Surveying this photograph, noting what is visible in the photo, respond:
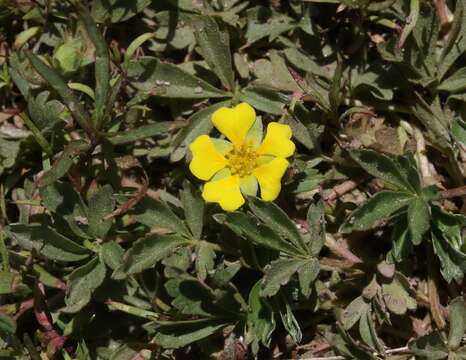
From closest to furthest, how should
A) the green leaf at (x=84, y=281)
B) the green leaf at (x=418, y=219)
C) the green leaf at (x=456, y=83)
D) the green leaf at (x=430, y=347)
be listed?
1. the green leaf at (x=418, y=219)
2. the green leaf at (x=430, y=347)
3. the green leaf at (x=84, y=281)
4. the green leaf at (x=456, y=83)

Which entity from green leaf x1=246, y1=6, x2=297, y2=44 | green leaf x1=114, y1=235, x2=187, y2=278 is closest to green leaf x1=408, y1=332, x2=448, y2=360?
green leaf x1=114, y1=235, x2=187, y2=278

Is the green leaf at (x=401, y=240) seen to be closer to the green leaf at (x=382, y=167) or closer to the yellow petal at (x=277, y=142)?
the green leaf at (x=382, y=167)

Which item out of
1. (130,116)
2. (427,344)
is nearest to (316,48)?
(130,116)

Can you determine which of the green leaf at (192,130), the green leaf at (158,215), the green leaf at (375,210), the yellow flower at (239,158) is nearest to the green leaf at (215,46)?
the green leaf at (192,130)

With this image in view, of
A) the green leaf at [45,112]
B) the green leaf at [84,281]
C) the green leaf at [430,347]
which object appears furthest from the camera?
the green leaf at [45,112]

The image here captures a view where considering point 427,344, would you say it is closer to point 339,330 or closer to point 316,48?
point 339,330

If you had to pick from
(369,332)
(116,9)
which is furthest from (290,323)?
(116,9)
